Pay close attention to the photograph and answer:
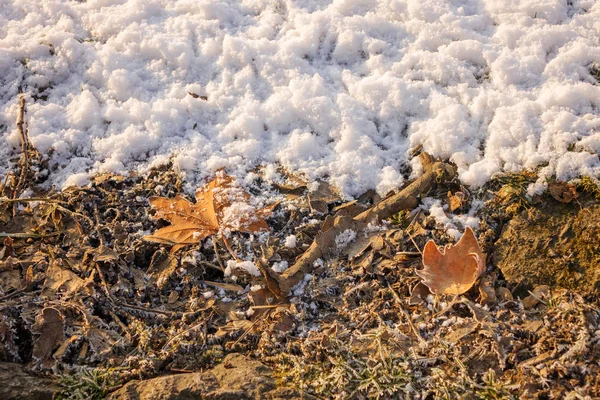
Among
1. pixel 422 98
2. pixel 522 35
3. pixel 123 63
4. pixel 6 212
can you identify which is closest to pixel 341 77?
pixel 422 98

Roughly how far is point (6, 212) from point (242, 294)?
138 centimetres

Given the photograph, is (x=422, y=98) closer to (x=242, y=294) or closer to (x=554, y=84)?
(x=554, y=84)

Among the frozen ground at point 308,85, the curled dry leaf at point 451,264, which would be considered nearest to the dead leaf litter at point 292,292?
the curled dry leaf at point 451,264

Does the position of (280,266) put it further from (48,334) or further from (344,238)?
(48,334)

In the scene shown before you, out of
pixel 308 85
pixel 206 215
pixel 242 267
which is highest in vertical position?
pixel 308 85

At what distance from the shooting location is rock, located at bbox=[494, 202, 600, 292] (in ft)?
7.14

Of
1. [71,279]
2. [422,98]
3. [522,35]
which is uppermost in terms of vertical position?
[522,35]

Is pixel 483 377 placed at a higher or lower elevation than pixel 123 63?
lower

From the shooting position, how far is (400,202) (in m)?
2.55

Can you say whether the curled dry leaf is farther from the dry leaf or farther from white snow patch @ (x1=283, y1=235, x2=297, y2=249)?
the dry leaf

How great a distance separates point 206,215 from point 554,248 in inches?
65.9

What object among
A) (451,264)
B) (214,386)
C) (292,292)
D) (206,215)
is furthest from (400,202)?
(214,386)

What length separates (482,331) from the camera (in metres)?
2.04

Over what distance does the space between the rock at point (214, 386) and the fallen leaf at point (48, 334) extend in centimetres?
38
